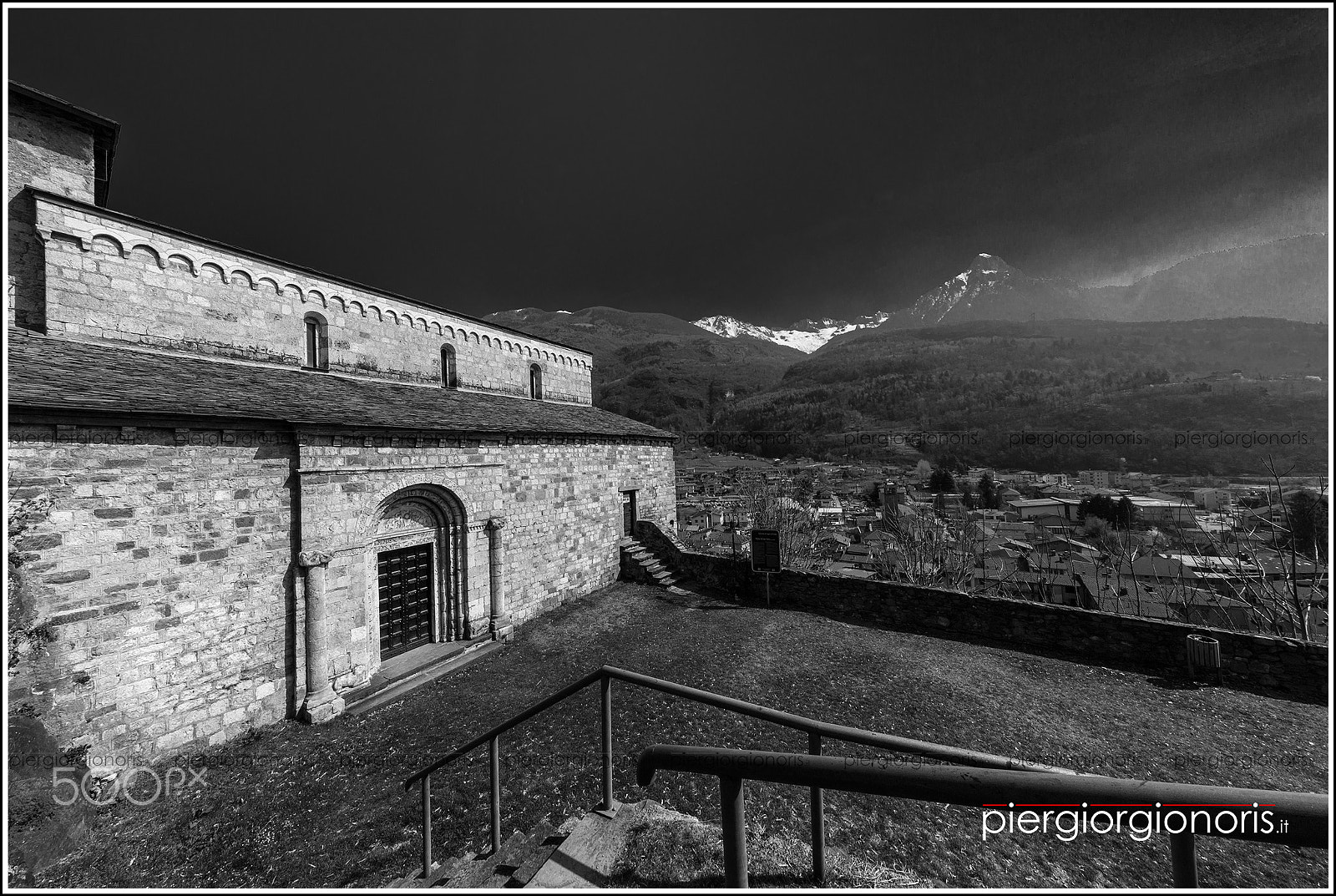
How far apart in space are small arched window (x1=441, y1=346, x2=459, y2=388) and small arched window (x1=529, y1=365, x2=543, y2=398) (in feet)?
11.2

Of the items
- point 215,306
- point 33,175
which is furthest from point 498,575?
point 33,175

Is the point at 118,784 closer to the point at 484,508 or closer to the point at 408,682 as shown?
the point at 408,682

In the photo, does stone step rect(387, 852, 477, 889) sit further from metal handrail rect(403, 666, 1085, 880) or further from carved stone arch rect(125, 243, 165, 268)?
carved stone arch rect(125, 243, 165, 268)

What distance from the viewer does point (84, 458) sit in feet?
20.4

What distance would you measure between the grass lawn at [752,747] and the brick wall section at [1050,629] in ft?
1.74

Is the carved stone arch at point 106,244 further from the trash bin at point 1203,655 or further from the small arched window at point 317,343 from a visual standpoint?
the trash bin at point 1203,655

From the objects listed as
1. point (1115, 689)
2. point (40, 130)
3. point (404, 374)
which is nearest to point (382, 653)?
point (404, 374)

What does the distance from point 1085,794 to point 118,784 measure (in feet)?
34.2

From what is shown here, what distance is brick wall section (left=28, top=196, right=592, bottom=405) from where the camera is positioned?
8164 millimetres

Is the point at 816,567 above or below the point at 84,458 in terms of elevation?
below

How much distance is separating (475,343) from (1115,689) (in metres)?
18.2

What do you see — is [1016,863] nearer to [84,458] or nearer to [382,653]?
[382,653]

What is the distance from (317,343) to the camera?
1209 centimetres

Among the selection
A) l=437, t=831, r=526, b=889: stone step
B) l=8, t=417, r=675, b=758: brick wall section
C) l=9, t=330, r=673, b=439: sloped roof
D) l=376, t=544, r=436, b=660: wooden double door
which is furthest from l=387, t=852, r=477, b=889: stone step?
l=9, t=330, r=673, b=439: sloped roof
